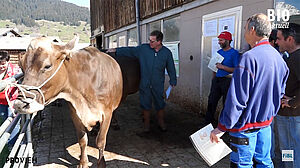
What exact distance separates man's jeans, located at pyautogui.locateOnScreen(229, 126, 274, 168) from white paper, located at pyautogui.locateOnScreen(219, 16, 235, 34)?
2.91 meters

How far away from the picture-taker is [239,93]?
2.05 m

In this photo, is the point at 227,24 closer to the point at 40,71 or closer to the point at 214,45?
the point at 214,45

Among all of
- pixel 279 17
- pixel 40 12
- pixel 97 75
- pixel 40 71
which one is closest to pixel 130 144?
pixel 97 75

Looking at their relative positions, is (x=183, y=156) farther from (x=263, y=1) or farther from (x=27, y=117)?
(x=263, y=1)

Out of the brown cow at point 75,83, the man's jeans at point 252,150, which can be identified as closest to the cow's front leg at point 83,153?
the brown cow at point 75,83

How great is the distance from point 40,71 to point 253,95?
2.08 meters

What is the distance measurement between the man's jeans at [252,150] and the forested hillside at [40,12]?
151452 millimetres

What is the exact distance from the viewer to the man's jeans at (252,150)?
2213mm

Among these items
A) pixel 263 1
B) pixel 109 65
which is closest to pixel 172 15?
pixel 263 1

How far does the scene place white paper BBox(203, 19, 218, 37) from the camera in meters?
5.20

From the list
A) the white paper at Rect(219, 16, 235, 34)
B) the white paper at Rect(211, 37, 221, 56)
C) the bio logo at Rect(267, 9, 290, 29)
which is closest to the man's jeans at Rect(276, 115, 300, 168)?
the bio logo at Rect(267, 9, 290, 29)

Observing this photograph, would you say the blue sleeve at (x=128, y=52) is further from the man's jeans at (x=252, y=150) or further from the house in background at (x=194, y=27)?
the man's jeans at (x=252, y=150)

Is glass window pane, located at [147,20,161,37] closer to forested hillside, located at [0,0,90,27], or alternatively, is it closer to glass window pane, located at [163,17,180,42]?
glass window pane, located at [163,17,180,42]

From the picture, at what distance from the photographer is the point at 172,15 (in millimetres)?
7117
